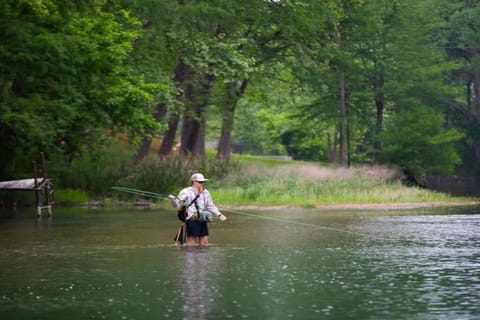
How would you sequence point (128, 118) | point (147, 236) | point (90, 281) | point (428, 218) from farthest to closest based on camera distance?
point (128, 118), point (428, 218), point (147, 236), point (90, 281)

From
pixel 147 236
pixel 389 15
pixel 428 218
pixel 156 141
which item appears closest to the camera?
pixel 147 236

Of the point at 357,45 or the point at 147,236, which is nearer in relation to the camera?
the point at 147,236

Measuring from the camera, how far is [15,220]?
35750 millimetres

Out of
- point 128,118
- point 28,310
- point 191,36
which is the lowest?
point 28,310

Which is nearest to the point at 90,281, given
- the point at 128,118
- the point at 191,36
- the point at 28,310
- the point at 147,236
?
the point at 28,310

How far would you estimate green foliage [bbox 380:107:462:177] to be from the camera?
61.5m

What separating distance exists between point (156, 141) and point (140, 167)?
2890 centimetres

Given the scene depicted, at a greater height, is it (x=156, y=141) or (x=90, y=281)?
(x=156, y=141)

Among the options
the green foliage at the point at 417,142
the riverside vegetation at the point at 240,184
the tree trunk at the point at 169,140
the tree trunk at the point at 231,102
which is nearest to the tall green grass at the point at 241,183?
the riverside vegetation at the point at 240,184

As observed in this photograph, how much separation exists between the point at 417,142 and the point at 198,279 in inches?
1826

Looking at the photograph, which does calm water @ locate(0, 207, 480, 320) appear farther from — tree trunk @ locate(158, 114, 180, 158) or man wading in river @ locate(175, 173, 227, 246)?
tree trunk @ locate(158, 114, 180, 158)

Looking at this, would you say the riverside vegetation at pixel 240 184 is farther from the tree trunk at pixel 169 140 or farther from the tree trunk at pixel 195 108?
the tree trunk at pixel 169 140

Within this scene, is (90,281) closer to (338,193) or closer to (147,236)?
(147,236)

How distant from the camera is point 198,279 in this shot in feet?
55.5
